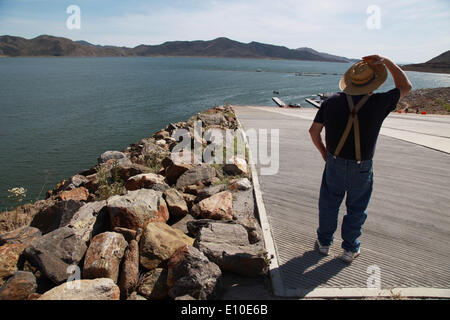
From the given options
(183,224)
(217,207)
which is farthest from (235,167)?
(183,224)

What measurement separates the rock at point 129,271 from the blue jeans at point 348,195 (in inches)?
93.7

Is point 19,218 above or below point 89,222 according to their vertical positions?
below

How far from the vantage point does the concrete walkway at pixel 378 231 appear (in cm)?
359

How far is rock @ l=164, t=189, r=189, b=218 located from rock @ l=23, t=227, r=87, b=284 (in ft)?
4.81

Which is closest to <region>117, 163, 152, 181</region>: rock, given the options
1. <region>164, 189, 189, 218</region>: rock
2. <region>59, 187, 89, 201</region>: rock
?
<region>59, 187, 89, 201</region>: rock

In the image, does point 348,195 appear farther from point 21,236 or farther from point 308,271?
point 21,236

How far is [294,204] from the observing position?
5.57 m

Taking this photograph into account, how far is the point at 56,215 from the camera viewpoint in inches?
233

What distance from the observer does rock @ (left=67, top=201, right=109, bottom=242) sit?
14.6 feet

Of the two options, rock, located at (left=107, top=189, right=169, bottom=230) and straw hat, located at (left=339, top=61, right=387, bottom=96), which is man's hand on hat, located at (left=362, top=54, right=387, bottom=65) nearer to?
straw hat, located at (left=339, top=61, right=387, bottom=96)

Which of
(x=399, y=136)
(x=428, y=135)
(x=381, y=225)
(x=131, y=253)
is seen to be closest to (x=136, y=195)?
(x=131, y=253)

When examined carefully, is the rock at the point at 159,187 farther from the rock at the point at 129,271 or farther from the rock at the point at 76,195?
the rock at the point at 76,195

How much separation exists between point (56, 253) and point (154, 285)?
1421 millimetres
